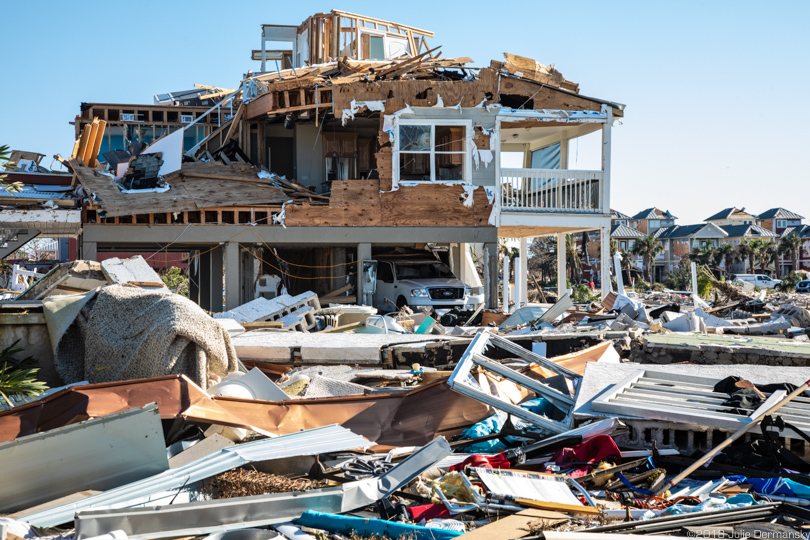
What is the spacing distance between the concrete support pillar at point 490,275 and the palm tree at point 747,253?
2555 inches

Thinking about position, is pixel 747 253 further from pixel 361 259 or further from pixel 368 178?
pixel 361 259

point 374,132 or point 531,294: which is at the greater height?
point 374,132

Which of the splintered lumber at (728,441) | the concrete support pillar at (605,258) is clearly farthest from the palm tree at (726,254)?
the splintered lumber at (728,441)

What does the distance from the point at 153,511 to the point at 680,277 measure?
5743 centimetres

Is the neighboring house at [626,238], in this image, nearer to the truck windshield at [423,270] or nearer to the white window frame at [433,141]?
the white window frame at [433,141]

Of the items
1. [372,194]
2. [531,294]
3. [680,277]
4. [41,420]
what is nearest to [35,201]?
[372,194]

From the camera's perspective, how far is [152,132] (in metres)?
22.9

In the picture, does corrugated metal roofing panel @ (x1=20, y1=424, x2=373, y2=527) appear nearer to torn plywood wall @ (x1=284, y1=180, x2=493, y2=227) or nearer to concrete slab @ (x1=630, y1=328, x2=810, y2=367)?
concrete slab @ (x1=630, y1=328, x2=810, y2=367)

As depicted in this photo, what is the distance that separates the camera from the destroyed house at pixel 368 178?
62.8 ft

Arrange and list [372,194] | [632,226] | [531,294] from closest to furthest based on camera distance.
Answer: [372,194]
[531,294]
[632,226]

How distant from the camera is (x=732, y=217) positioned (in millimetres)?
91062

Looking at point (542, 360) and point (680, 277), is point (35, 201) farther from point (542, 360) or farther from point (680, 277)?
point (680, 277)

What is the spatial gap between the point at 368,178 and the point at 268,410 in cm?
1407

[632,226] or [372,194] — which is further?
[632,226]
